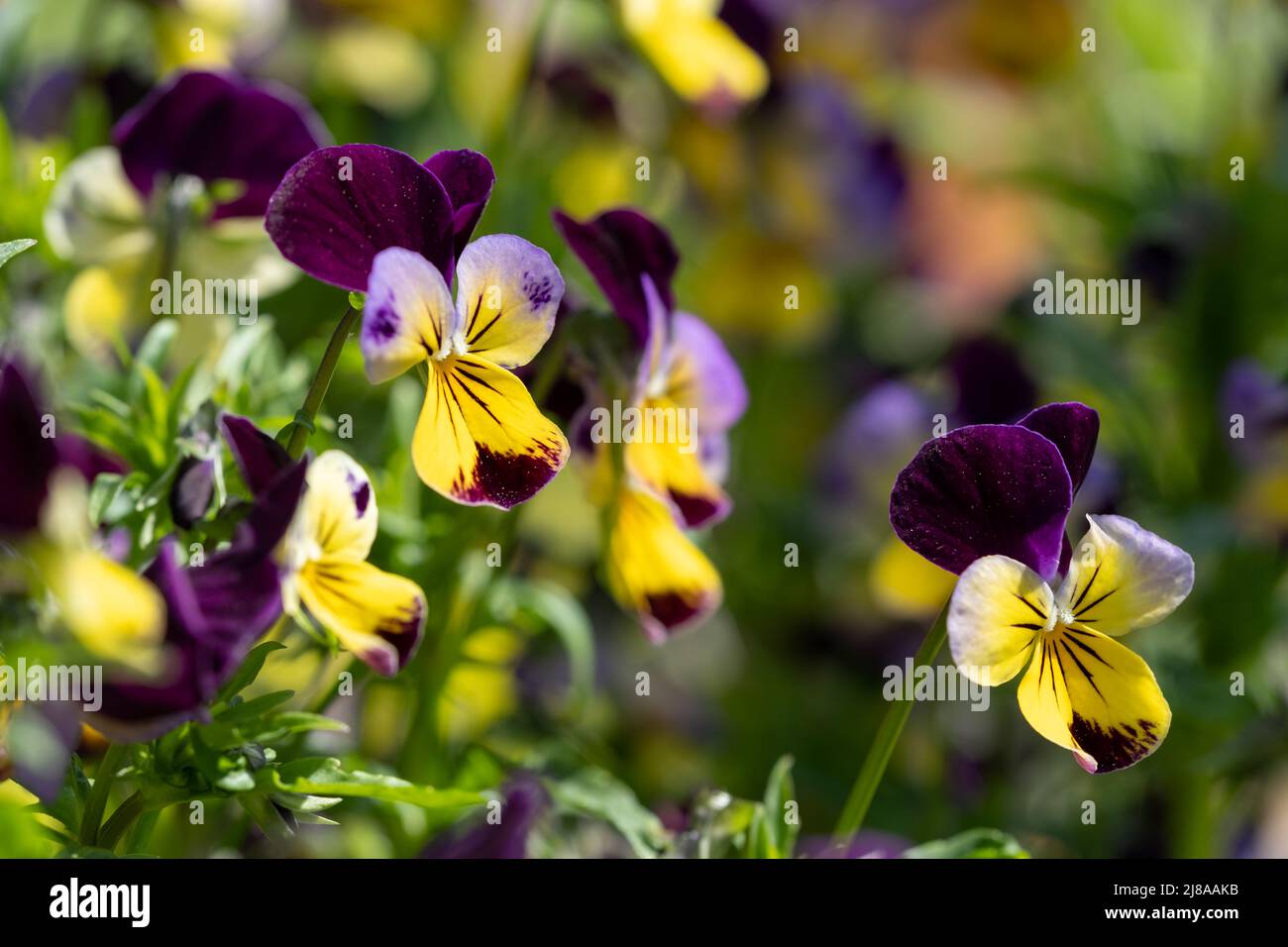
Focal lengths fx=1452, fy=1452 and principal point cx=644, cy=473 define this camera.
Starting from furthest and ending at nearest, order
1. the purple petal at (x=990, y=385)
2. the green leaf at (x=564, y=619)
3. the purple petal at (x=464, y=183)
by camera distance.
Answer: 1. the purple petal at (x=990, y=385)
2. the green leaf at (x=564, y=619)
3. the purple petal at (x=464, y=183)

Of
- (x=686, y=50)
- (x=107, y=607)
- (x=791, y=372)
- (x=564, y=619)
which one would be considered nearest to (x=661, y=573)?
(x=564, y=619)

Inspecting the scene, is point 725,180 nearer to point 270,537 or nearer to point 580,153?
point 580,153

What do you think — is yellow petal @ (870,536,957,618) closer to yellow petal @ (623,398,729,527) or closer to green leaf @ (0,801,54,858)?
yellow petal @ (623,398,729,527)

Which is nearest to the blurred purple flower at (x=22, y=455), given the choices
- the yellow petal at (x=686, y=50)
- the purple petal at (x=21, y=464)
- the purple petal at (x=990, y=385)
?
the purple petal at (x=21, y=464)

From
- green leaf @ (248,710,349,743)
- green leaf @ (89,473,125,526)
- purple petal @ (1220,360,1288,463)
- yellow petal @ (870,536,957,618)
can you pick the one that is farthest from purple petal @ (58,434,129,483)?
purple petal @ (1220,360,1288,463)

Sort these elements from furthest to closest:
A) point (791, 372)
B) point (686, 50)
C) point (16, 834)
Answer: point (791, 372)
point (686, 50)
point (16, 834)

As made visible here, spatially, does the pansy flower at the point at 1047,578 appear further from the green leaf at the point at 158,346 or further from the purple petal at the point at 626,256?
the green leaf at the point at 158,346

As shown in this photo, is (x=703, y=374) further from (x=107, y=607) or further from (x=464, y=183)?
(x=107, y=607)
